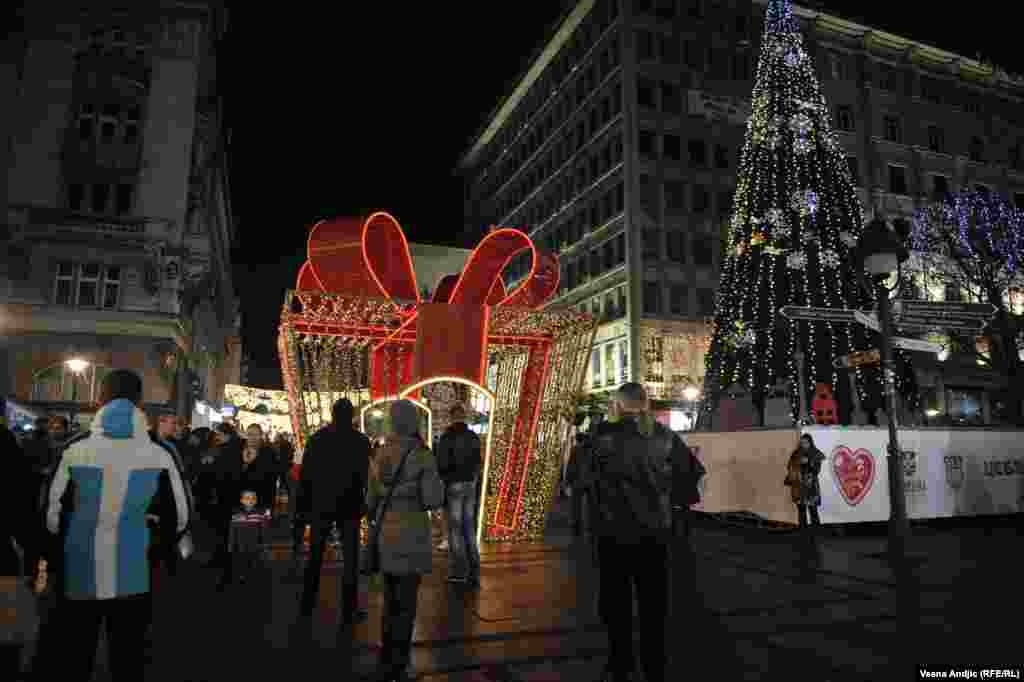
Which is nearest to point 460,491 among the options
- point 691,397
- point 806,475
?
point 806,475

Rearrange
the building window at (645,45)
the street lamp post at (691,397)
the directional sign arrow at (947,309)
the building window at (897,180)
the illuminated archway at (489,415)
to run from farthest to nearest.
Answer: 1. the building window at (897,180)
2. the building window at (645,45)
3. the street lamp post at (691,397)
4. the illuminated archway at (489,415)
5. the directional sign arrow at (947,309)

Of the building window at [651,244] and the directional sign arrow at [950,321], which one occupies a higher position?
the building window at [651,244]

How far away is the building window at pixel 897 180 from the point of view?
44.4 meters

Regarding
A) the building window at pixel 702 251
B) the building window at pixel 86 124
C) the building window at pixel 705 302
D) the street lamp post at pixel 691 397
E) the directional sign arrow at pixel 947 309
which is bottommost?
the directional sign arrow at pixel 947 309

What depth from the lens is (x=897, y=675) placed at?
4.47 metres

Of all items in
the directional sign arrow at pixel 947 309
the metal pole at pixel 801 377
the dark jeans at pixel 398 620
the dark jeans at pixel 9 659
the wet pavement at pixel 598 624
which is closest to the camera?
the dark jeans at pixel 9 659

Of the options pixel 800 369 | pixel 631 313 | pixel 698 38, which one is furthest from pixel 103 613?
pixel 698 38

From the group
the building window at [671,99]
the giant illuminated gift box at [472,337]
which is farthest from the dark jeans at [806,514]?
the building window at [671,99]

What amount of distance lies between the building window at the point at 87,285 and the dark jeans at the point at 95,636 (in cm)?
2812

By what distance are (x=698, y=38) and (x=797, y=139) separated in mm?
25401

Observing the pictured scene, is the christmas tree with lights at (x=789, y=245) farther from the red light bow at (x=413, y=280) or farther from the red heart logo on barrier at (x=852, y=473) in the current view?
the red light bow at (x=413, y=280)

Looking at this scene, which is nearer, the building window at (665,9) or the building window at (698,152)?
the building window at (698,152)

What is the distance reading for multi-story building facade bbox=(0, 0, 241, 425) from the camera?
26469 millimetres

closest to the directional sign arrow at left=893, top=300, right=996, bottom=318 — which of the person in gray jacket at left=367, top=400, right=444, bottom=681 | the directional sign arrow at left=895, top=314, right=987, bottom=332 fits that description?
the directional sign arrow at left=895, top=314, right=987, bottom=332
